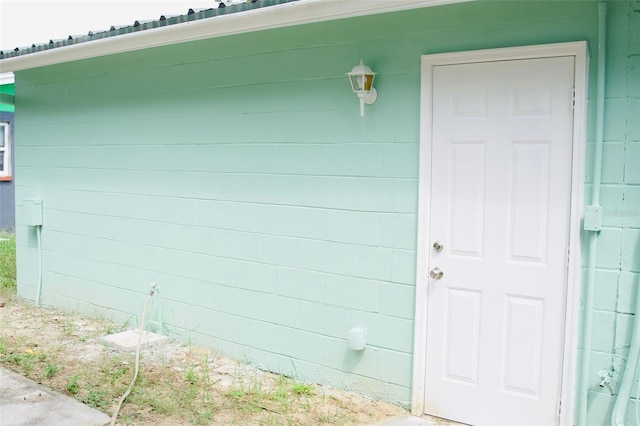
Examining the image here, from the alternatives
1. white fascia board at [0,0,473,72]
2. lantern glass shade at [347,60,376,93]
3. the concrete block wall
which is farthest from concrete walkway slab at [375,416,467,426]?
white fascia board at [0,0,473,72]

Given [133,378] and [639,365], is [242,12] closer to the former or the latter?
[133,378]

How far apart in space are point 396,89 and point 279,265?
163 cm

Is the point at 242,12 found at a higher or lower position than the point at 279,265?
higher

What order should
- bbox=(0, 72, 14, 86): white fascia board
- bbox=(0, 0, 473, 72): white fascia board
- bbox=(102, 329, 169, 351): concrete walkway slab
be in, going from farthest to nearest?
bbox=(0, 72, 14, 86): white fascia board, bbox=(102, 329, 169, 351): concrete walkway slab, bbox=(0, 0, 473, 72): white fascia board

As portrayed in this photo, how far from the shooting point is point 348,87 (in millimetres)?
4340

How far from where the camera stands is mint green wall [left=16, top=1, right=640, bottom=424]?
3463 millimetres

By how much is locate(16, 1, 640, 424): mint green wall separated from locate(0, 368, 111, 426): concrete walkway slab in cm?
141

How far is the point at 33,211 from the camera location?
692 cm

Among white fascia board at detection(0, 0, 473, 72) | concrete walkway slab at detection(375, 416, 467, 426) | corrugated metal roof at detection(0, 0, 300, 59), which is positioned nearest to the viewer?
white fascia board at detection(0, 0, 473, 72)

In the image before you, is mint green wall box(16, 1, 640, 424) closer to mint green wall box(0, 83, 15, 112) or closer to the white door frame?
the white door frame

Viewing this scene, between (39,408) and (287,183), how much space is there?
→ 2.25 meters

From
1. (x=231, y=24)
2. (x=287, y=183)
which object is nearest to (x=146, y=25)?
→ (x=231, y=24)

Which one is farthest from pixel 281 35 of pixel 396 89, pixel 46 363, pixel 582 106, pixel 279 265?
pixel 46 363

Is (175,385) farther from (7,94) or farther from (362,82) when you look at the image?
(7,94)
